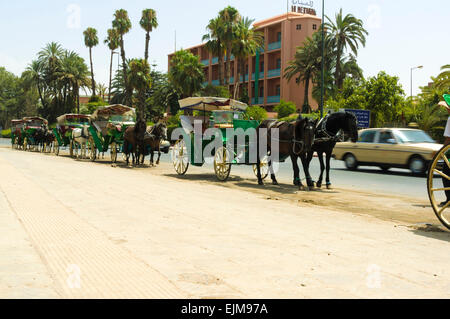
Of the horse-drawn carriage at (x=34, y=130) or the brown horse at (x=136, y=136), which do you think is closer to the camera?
the brown horse at (x=136, y=136)

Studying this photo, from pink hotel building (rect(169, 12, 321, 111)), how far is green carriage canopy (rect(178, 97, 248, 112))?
47983 mm

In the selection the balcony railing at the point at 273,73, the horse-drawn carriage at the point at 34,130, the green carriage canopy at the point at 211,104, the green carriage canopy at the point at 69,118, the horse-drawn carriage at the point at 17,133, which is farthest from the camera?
the balcony railing at the point at 273,73

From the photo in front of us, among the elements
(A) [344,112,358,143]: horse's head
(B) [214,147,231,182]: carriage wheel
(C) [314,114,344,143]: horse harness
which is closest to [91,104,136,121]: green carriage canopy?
(B) [214,147,231,182]: carriage wheel

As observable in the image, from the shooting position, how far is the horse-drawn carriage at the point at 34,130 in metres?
35.4

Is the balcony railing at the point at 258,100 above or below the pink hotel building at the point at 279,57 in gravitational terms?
below

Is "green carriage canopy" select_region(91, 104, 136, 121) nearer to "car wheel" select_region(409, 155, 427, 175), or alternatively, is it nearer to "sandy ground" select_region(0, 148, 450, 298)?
"car wheel" select_region(409, 155, 427, 175)

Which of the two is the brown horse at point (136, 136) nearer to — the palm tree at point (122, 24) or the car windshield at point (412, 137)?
the car windshield at point (412, 137)

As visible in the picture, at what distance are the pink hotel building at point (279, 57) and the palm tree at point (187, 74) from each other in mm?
5766

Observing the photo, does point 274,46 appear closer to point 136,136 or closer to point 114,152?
point 114,152

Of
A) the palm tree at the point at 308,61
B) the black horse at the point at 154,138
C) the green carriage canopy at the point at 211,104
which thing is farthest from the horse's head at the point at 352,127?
the palm tree at the point at 308,61

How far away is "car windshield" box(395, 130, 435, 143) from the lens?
59.2ft

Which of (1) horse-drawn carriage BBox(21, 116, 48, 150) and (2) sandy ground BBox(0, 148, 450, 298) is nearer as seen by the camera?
(2) sandy ground BBox(0, 148, 450, 298)

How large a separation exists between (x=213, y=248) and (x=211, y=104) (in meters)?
10.8
